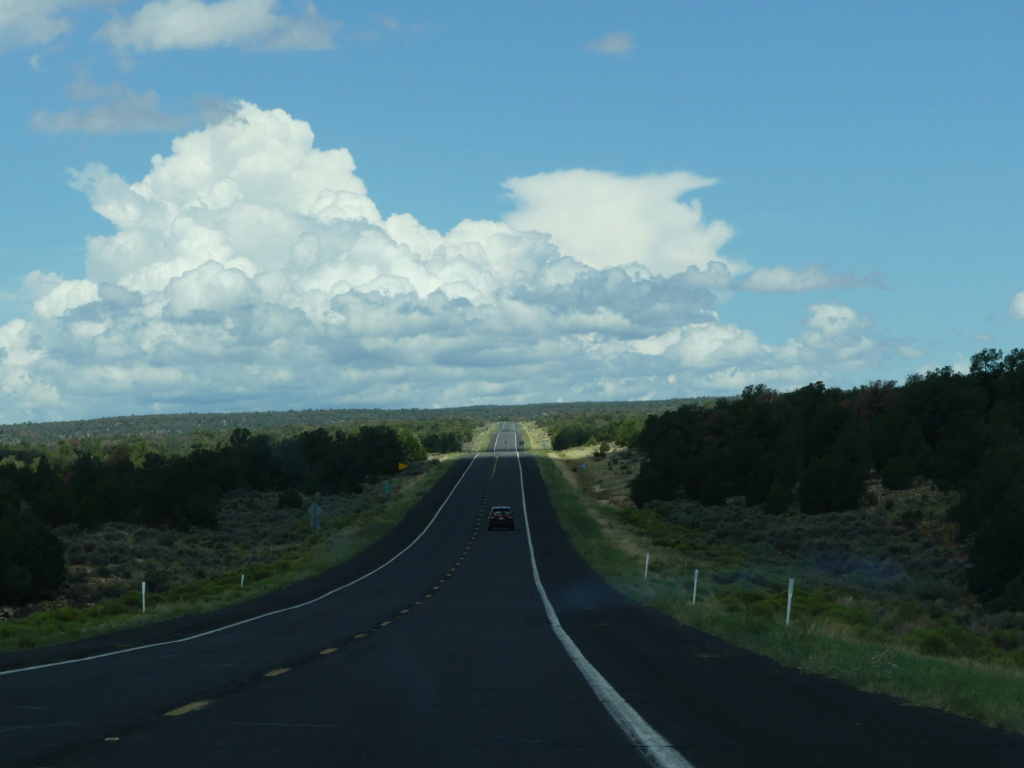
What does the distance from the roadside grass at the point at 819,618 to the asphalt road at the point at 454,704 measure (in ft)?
1.91

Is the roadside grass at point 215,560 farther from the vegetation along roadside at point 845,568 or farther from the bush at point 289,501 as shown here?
the vegetation along roadside at point 845,568

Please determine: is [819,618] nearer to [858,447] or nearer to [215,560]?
[215,560]

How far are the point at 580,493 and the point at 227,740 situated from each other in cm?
8365

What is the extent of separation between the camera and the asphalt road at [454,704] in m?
7.45

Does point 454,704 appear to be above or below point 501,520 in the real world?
above

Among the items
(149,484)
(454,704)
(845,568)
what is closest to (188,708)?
(454,704)

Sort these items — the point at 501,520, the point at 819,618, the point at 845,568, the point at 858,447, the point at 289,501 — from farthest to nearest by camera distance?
the point at 289,501
the point at 858,447
the point at 501,520
the point at 845,568
the point at 819,618

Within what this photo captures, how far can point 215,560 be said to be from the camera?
55.5 meters

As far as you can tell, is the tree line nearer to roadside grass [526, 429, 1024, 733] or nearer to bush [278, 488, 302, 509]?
bush [278, 488, 302, 509]

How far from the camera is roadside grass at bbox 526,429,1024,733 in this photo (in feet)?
36.5

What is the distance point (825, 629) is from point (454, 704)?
37.0 feet

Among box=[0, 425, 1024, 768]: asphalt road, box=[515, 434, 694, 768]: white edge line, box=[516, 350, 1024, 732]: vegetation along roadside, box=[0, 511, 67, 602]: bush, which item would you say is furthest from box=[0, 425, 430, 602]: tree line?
box=[515, 434, 694, 768]: white edge line

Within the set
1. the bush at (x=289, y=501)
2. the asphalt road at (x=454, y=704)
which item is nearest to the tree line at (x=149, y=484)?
the bush at (x=289, y=501)

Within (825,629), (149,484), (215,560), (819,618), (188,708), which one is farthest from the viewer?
(149,484)
